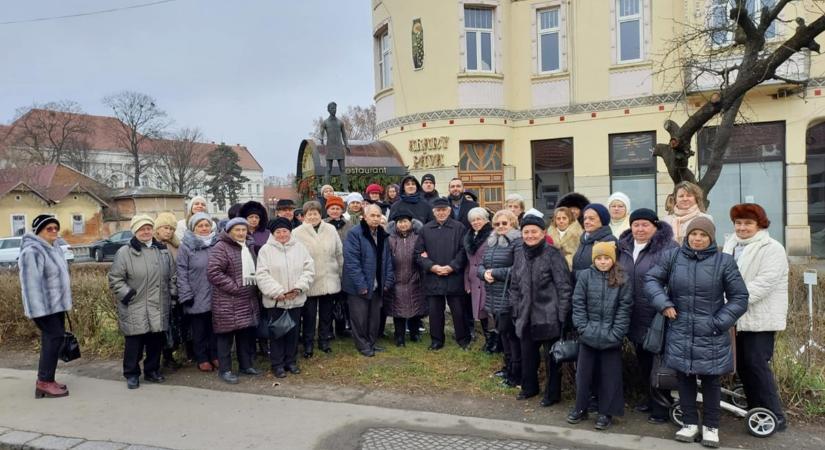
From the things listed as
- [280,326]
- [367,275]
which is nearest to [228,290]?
[280,326]

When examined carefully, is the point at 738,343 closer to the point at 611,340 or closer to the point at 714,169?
the point at 611,340

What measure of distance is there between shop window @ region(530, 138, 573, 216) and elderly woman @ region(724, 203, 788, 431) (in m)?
A: 13.3

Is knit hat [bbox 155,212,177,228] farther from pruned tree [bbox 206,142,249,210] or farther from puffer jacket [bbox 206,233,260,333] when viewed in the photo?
pruned tree [bbox 206,142,249,210]

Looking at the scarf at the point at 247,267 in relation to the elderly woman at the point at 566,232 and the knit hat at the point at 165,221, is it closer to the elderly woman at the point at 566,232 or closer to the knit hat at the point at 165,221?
the knit hat at the point at 165,221

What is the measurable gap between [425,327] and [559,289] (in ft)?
11.8

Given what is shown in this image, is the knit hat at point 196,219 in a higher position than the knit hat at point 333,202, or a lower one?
lower

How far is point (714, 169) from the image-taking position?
8430 mm

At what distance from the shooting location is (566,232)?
5.54 m

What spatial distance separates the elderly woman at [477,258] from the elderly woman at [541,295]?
4.46 feet

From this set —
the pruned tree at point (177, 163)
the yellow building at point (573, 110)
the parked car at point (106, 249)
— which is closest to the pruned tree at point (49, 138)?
the pruned tree at point (177, 163)

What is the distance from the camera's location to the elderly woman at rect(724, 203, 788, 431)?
13.7 ft

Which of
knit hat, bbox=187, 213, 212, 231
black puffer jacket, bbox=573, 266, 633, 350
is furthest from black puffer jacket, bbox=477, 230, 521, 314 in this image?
knit hat, bbox=187, 213, 212, 231

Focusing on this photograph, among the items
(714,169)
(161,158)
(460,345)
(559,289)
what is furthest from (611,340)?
(161,158)

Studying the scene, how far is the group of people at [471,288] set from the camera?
163 inches
